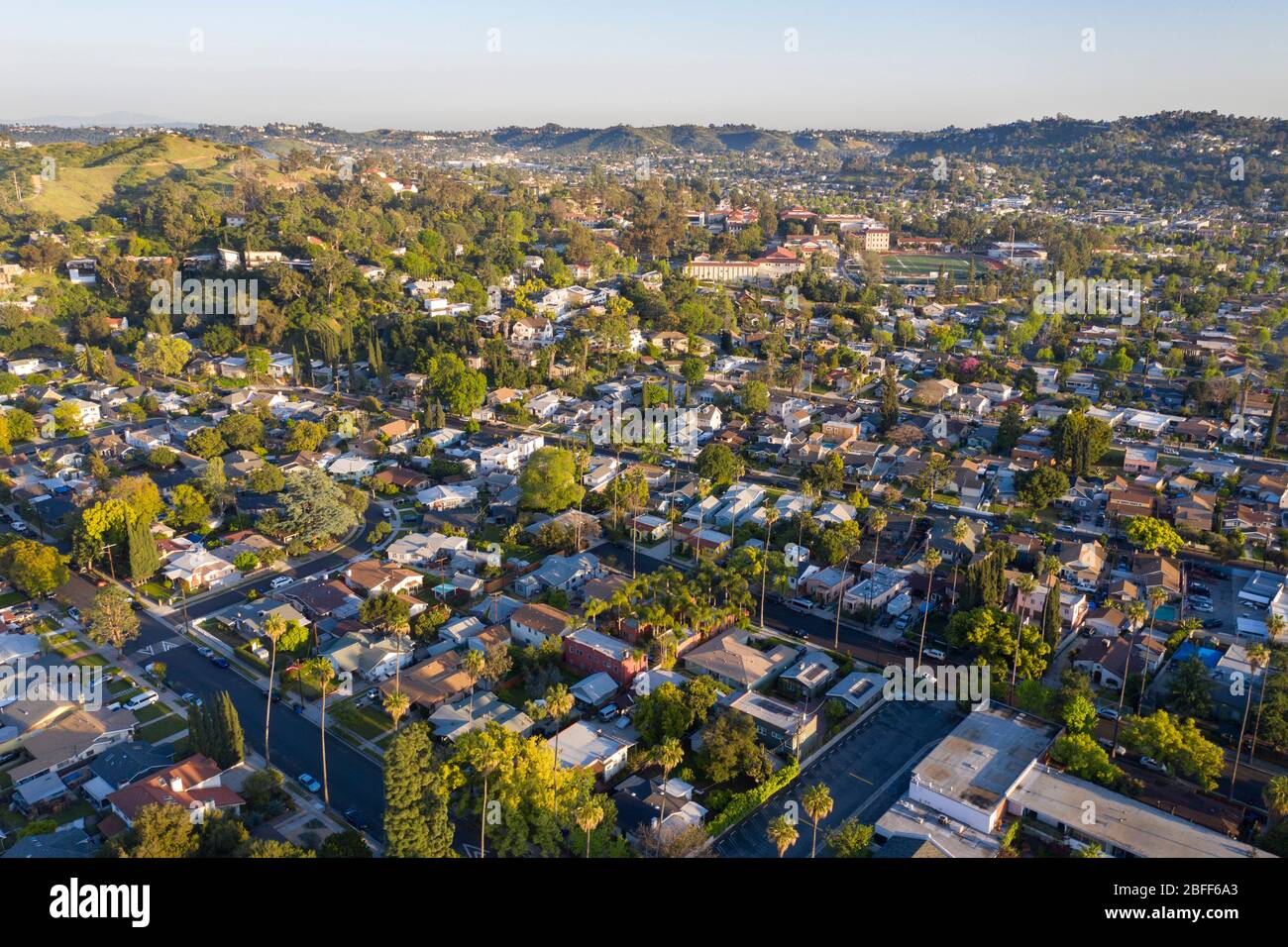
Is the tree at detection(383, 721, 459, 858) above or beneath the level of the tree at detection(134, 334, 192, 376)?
beneath

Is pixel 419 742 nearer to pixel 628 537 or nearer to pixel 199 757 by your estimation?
pixel 199 757

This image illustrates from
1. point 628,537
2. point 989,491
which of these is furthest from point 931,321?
point 628,537

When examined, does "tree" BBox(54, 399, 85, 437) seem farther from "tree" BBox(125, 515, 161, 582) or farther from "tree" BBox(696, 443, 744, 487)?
"tree" BBox(696, 443, 744, 487)

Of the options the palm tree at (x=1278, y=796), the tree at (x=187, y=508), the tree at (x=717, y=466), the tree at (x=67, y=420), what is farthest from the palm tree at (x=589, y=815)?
the tree at (x=67, y=420)

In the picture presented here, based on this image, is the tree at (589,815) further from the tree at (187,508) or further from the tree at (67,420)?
the tree at (67,420)

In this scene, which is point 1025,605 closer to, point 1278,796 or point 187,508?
point 1278,796

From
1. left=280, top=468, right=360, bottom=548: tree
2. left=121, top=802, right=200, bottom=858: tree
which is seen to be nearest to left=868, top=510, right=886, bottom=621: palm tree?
left=280, top=468, right=360, bottom=548: tree

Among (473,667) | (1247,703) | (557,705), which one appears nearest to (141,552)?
(473,667)

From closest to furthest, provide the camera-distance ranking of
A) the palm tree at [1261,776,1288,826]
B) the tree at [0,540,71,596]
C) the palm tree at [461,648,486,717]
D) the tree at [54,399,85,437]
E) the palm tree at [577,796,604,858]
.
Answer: the palm tree at [577,796,604,858], the palm tree at [1261,776,1288,826], the palm tree at [461,648,486,717], the tree at [0,540,71,596], the tree at [54,399,85,437]
